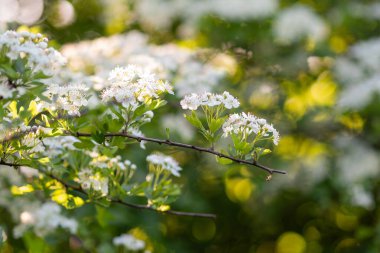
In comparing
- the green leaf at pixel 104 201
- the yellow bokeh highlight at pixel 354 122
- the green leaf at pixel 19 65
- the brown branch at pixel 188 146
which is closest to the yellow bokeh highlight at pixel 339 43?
the yellow bokeh highlight at pixel 354 122

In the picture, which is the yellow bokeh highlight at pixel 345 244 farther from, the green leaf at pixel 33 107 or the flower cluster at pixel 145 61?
the green leaf at pixel 33 107

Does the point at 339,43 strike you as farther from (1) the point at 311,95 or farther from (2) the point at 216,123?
(2) the point at 216,123

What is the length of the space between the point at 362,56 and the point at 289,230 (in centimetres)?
176

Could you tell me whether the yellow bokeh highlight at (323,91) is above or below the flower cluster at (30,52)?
above

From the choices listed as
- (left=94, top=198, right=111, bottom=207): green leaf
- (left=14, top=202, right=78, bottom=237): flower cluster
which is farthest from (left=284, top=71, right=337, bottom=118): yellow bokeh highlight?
(left=94, top=198, right=111, bottom=207): green leaf

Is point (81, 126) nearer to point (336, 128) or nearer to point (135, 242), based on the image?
point (135, 242)

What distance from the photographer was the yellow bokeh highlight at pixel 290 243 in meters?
5.65

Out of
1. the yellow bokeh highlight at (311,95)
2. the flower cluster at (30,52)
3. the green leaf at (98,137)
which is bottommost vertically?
the green leaf at (98,137)

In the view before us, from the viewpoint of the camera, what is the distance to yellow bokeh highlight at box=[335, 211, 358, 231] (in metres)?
5.32

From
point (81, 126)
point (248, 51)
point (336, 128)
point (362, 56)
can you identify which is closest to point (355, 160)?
point (336, 128)

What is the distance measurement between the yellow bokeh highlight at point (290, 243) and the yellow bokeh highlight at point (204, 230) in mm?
627

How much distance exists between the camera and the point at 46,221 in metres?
2.77

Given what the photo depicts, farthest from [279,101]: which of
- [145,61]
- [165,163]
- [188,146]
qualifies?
[188,146]

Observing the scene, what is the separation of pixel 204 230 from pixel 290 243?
2.95 feet
